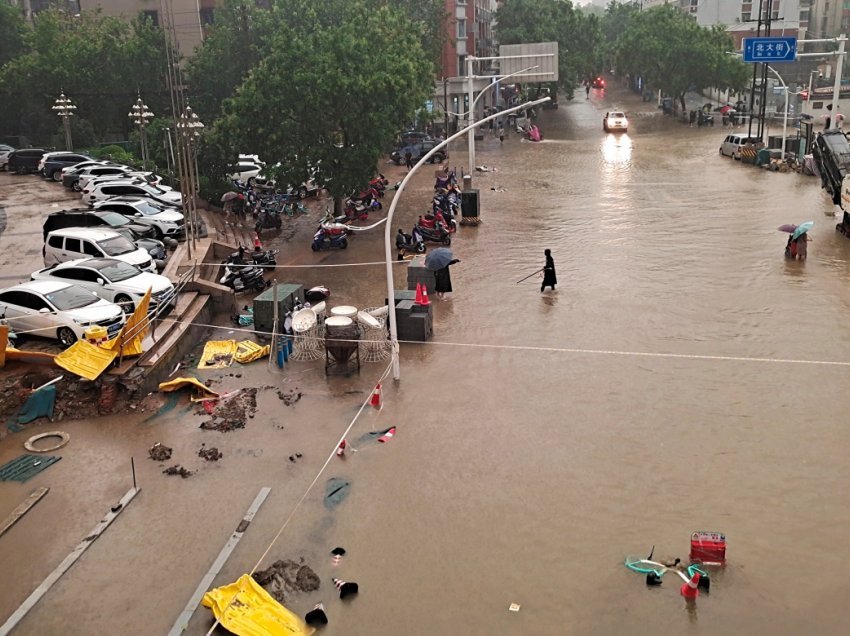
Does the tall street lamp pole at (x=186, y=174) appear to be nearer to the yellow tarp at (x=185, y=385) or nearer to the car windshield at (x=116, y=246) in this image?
the car windshield at (x=116, y=246)

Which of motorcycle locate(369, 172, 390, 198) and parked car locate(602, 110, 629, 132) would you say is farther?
parked car locate(602, 110, 629, 132)

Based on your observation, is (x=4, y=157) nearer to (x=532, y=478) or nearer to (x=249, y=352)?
(x=249, y=352)

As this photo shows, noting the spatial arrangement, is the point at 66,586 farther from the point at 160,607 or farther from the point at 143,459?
A: the point at 143,459

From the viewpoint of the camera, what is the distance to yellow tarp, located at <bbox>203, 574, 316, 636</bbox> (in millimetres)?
9836

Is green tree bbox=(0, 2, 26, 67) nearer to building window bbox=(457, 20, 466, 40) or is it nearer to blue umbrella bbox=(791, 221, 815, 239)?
building window bbox=(457, 20, 466, 40)

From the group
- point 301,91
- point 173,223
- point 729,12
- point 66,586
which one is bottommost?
point 66,586

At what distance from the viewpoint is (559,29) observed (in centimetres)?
8075

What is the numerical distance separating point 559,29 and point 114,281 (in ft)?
225

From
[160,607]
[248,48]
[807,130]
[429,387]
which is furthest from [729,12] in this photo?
[160,607]

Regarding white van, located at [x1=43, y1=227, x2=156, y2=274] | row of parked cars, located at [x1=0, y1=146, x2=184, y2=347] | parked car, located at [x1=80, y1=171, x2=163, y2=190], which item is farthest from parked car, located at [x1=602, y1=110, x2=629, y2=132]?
white van, located at [x1=43, y1=227, x2=156, y2=274]

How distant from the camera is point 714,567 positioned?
10.8m

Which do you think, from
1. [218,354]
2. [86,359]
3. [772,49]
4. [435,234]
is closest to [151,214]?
[435,234]

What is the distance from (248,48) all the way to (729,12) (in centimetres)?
7676

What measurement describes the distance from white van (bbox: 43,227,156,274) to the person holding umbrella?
25.8 feet
